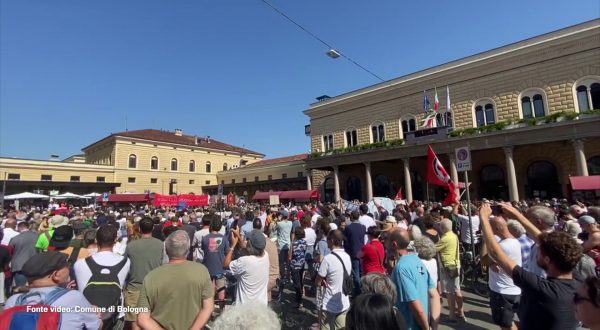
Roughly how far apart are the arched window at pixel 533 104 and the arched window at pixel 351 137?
45.5 feet

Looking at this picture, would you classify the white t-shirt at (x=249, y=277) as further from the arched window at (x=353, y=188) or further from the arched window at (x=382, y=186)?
the arched window at (x=353, y=188)

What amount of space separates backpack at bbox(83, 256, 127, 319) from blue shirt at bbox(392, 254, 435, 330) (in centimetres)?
316

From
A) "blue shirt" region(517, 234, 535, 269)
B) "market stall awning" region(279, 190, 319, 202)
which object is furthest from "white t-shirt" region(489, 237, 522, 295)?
"market stall awning" region(279, 190, 319, 202)

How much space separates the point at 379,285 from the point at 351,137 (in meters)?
29.8

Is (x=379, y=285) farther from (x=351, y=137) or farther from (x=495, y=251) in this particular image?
(x=351, y=137)

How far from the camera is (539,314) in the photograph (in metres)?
2.61

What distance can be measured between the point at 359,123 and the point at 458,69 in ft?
32.3

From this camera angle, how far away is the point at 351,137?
32.0 metres

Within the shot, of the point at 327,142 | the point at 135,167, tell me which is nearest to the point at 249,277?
the point at 327,142

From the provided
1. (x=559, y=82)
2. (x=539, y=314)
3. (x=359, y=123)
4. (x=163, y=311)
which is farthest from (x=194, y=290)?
(x=359, y=123)

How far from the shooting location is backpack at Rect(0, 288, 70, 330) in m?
1.98

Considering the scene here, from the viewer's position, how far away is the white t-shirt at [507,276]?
427 cm

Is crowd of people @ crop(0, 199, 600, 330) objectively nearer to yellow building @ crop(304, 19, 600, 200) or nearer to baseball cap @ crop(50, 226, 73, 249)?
baseball cap @ crop(50, 226, 73, 249)

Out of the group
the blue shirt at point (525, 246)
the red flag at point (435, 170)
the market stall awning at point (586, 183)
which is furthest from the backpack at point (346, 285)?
the market stall awning at point (586, 183)
